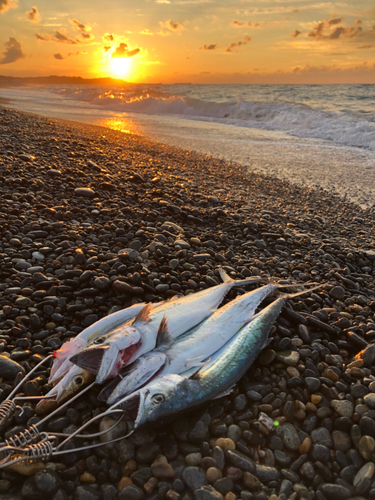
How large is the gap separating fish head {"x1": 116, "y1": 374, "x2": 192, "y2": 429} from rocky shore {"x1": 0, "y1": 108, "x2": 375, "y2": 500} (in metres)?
0.21

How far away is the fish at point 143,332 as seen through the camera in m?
2.71

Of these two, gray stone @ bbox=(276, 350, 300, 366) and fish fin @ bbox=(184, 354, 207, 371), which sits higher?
fish fin @ bbox=(184, 354, 207, 371)

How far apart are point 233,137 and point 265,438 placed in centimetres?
1706

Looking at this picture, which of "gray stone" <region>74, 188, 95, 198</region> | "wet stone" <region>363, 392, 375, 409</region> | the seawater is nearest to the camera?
"wet stone" <region>363, 392, 375, 409</region>

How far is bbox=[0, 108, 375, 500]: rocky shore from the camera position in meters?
2.36

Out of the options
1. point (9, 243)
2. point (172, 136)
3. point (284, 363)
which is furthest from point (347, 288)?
point (172, 136)

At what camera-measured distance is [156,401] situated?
248 cm

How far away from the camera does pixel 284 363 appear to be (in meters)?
3.24

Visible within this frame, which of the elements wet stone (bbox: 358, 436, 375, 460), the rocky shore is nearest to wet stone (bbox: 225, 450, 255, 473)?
the rocky shore

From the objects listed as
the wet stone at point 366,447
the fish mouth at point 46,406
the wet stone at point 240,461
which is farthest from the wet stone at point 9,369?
the wet stone at point 366,447

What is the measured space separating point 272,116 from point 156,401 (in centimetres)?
2695

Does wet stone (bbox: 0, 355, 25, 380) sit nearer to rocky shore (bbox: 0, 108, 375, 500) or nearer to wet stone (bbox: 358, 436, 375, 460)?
rocky shore (bbox: 0, 108, 375, 500)

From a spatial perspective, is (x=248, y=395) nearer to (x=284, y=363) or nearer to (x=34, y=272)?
(x=284, y=363)

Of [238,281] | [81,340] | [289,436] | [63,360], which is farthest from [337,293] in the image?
[63,360]
